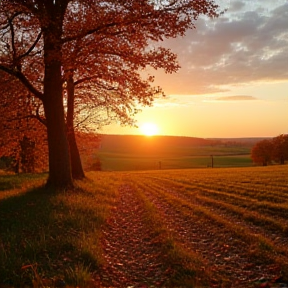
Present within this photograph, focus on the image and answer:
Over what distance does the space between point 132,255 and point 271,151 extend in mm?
81480

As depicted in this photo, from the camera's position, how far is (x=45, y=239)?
7562 mm

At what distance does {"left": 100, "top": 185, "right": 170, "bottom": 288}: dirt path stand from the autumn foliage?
7608cm

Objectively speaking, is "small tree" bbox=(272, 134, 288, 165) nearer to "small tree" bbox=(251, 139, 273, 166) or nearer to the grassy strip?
"small tree" bbox=(251, 139, 273, 166)

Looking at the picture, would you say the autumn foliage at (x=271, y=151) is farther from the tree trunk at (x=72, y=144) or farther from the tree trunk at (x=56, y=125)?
the tree trunk at (x=56, y=125)

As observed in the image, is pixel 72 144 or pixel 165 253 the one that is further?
pixel 72 144

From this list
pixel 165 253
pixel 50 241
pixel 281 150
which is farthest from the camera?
pixel 281 150

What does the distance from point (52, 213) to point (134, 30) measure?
25.7 feet

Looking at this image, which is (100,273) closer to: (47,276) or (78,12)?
(47,276)

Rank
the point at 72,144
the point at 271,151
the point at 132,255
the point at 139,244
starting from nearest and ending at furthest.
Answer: the point at 132,255 < the point at 139,244 < the point at 72,144 < the point at 271,151

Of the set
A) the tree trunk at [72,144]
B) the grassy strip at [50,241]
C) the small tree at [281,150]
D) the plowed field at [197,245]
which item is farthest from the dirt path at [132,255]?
the small tree at [281,150]

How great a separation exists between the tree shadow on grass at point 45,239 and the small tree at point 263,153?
78.2 meters

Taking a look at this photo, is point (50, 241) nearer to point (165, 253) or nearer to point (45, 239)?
point (45, 239)

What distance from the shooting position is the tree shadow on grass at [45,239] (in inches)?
236

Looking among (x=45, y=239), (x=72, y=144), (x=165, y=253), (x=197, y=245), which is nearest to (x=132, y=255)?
(x=165, y=253)
